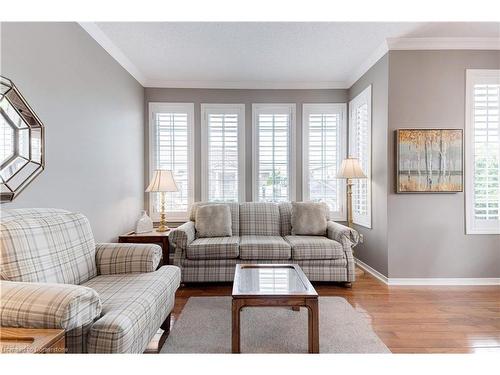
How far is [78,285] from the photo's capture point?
1.73m

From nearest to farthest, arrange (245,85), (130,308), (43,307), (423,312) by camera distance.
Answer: (43,307)
(130,308)
(423,312)
(245,85)

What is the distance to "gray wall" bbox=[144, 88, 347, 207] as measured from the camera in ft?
14.3

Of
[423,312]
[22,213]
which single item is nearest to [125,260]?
[22,213]

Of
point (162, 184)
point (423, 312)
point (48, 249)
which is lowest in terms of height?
point (423, 312)

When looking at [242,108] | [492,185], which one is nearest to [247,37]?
[242,108]

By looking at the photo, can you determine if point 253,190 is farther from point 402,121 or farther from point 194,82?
point 402,121

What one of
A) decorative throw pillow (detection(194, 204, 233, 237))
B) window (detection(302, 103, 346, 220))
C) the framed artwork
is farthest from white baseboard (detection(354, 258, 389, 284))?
decorative throw pillow (detection(194, 204, 233, 237))

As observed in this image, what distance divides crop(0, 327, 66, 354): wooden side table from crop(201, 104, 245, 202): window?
3.28 meters

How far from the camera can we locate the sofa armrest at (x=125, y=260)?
211 cm

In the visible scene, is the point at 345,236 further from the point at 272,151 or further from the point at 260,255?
the point at 272,151

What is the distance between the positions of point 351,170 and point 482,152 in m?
1.40

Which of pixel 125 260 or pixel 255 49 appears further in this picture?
pixel 255 49

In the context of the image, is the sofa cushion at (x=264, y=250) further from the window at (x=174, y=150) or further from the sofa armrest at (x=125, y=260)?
the window at (x=174, y=150)

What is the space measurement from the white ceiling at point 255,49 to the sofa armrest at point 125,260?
2134 millimetres
